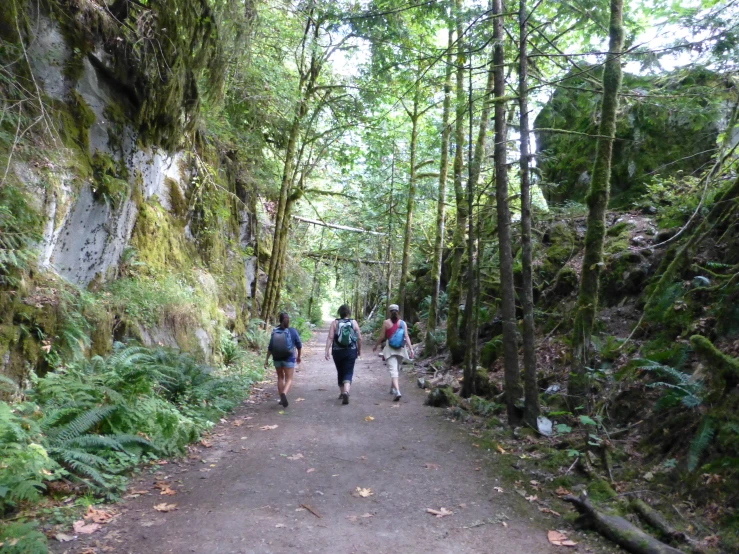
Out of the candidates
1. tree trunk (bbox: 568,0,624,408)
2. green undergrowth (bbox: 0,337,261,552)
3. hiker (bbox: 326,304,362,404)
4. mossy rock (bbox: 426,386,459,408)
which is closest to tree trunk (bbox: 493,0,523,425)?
tree trunk (bbox: 568,0,624,408)

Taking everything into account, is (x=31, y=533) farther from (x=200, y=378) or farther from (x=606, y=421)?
(x=606, y=421)

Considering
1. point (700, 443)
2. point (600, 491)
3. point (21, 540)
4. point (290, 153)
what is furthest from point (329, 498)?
point (290, 153)

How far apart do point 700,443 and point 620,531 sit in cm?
130

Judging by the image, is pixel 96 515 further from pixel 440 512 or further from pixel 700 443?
pixel 700 443

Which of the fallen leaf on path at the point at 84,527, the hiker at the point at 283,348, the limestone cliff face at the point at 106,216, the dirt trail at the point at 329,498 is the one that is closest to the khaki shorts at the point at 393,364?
the dirt trail at the point at 329,498

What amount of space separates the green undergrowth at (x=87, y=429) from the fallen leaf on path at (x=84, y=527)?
0.40 metres

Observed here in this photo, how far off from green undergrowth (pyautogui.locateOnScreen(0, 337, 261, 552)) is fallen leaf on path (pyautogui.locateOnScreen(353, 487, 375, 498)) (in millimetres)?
2425

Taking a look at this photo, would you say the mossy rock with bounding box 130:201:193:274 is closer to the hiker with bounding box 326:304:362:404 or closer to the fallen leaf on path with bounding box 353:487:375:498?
the hiker with bounding box 326:304:362:404

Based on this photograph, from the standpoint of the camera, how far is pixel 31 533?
11.4ft

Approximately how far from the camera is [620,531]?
4.16 metres

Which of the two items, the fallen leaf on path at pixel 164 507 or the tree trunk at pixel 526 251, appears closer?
the fallen leaf on path at pixel 164 507

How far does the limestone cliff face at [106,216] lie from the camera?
6.42 metres

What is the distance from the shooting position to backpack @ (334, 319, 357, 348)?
9.60 m

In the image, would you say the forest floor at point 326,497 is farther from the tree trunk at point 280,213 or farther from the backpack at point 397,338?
the tree trunk at point 280,213
